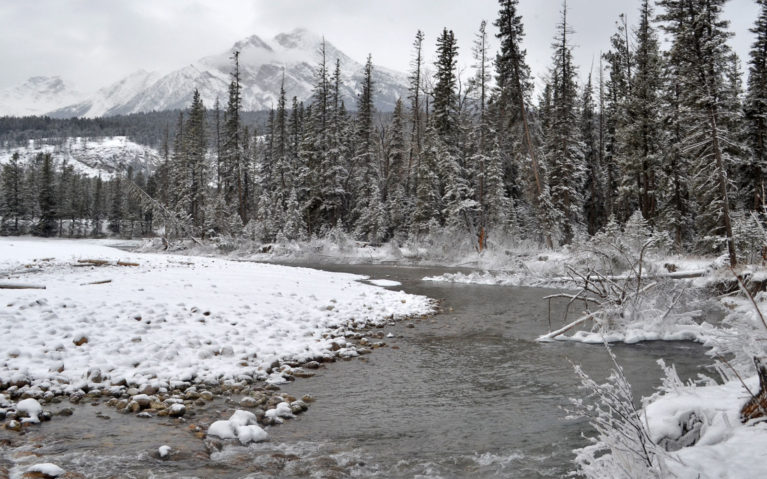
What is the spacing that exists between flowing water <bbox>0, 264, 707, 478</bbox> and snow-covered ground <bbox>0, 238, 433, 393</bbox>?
1.09 metres

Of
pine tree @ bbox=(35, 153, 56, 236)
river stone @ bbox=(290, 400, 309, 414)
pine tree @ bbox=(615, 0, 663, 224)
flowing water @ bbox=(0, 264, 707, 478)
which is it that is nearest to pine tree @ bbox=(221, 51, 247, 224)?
pine tree @ bbox=(615, 0, 663, 224)

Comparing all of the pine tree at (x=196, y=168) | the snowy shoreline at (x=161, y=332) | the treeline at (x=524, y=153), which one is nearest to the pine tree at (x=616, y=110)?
the treeline at (x=524, y=153)

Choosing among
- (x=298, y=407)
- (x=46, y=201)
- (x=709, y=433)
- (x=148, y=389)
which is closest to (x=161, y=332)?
(x=148, y=389)

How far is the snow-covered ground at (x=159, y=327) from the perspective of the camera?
6875 millimetres

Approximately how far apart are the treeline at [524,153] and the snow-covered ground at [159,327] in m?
15.3

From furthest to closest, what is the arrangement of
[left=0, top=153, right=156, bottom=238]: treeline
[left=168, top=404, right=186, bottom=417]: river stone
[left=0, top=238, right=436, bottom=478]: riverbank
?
[left=0, top=153, right=156, bottom=238]: treeline → [left=0, top=238, right=436, bottom=478]: riverbank → [left=168, top=404, right=186, bottom=417]: river stone

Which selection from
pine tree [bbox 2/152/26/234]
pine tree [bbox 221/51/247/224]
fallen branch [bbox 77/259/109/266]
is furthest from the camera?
pine tree [bbox 2/152/26/234]

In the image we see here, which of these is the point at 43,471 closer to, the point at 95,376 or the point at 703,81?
the point at 95,376

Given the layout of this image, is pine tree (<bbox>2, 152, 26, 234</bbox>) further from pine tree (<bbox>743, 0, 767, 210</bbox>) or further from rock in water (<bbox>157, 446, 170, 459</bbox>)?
pine tree (<bbox>743, 0, 767, 210</bbox>)

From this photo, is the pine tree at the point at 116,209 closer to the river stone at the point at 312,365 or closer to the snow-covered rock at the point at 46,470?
the river stone at the point at 312,365

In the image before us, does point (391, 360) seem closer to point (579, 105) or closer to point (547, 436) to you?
point (547, 436)

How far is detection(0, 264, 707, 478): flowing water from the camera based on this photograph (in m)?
4.65

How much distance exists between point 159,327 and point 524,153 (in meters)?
33.6

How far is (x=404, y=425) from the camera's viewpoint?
5855 mm
